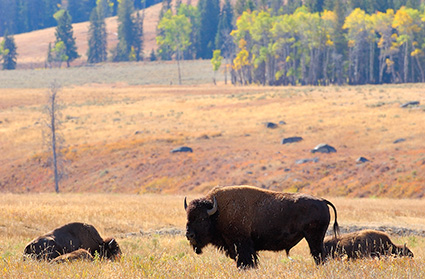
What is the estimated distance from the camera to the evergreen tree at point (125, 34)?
544ft

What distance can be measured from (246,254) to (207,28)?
161 metres

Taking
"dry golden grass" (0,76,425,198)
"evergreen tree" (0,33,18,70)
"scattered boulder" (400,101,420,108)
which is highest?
"evergreen tree" (0,33,18,70)

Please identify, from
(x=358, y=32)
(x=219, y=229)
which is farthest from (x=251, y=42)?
(x=219, y=229)

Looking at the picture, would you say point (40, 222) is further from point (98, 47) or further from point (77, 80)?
point (98, 47)

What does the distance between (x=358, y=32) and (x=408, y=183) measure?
6739cm

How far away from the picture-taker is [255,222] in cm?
1045

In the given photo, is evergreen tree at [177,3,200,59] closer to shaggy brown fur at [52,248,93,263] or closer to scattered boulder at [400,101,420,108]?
scattered boulder at [400,101,420,108]

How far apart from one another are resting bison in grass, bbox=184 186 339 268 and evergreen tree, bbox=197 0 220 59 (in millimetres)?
155164

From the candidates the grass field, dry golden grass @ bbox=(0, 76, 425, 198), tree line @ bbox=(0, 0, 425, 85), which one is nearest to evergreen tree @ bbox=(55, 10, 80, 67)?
tree line @ bbox=(0, 0, 425, 85)

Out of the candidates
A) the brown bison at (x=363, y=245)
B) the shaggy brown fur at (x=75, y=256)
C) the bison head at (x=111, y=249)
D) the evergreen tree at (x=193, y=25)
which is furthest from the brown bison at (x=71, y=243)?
the evergreen tree at (x=193, y=25)

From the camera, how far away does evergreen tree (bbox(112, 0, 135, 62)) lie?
16575cm

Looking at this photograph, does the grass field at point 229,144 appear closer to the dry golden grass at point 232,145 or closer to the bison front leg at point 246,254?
the dry golden grass at point 232,145

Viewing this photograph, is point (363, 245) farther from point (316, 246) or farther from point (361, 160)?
point (361, 160)

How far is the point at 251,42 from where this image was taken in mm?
114500
